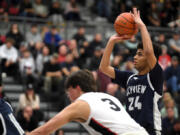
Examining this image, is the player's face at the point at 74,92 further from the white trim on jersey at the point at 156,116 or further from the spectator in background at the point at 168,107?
the spectator in background at the point at 168,107

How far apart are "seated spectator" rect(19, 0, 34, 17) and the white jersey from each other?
12.4 meters

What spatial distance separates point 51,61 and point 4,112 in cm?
841

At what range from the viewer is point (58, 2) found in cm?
1880

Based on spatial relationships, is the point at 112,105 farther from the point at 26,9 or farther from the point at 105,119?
the point at 26,9

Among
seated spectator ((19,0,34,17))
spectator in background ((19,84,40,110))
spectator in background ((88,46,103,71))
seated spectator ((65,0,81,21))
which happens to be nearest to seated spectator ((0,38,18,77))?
spectator in background ((19,84,40,110))

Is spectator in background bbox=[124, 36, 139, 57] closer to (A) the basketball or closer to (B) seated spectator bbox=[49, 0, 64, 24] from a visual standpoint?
(B) seated spectator bbox=[49, 0, 64, 24]

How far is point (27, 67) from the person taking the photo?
13539 millimetres

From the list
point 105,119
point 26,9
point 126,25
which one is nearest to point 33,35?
point 26,9

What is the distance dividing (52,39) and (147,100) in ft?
31.3

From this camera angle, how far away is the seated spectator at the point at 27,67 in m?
13.6

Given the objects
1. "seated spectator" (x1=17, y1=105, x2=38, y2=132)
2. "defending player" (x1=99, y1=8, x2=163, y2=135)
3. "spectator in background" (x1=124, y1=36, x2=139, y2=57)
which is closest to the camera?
"defending player" (x1=99, y1=8, x2=163, y2=135)

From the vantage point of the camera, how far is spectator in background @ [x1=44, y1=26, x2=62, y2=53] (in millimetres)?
15273

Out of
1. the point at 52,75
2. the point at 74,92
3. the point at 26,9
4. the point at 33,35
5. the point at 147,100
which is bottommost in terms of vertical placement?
the point at 52,75

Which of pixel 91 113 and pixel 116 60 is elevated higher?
pixel 91 113
